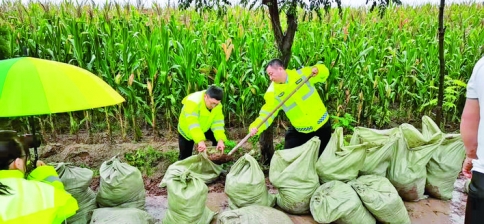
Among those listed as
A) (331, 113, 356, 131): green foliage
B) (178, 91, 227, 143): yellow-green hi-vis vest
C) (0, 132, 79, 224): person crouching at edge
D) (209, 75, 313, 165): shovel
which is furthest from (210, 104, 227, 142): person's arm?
(0, 132, 79, 224): person crouching at edge

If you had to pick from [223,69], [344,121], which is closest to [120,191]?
[223,69]

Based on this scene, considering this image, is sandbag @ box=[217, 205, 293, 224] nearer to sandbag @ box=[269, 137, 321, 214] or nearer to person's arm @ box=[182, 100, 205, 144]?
sandbag @ box=[269, 137, 321, 214]

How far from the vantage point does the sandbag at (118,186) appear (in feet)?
9.79

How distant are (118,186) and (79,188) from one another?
268mm

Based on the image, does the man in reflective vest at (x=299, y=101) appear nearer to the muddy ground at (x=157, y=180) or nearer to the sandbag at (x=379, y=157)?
the sandbag at (x=379, y=157)

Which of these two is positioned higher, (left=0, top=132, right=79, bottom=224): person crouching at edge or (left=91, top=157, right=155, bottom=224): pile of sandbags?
(left=0, top=132, right=79, bottom=224): person crouching at edge

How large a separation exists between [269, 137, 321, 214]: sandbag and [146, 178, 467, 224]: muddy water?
0.51 feet

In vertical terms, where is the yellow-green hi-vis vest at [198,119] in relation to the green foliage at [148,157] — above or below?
above

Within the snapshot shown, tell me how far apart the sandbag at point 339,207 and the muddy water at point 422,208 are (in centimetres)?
20

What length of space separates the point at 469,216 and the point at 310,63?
3.59 meters

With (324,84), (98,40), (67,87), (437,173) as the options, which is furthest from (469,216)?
(98,40)

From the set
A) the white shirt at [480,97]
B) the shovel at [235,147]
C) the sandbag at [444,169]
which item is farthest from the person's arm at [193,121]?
the white shirt at [480,97]

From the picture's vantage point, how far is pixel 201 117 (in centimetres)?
381

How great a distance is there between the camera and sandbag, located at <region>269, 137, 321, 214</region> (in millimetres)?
3127
